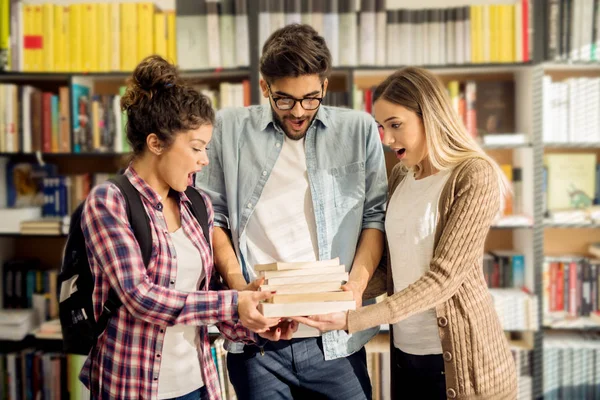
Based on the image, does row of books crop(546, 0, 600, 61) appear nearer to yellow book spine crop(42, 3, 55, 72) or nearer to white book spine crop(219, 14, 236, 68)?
white book spine crop(219, 14, 236, 68)

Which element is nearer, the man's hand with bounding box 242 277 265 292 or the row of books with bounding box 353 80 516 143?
the man's hand with bounding box 242 277 265 292

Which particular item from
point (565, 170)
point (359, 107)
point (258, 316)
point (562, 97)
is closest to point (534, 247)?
point (565, 170)

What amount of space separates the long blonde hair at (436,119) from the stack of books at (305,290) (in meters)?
0.39

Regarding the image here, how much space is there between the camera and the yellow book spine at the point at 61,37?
9.07 ft

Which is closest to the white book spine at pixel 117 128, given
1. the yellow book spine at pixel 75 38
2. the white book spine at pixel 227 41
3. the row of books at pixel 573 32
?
the yellow book spine at pixel 75 38

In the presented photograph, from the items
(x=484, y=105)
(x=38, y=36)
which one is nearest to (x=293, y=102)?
(x=484, y=105)

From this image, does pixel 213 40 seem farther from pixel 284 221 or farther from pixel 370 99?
pixel 284 221

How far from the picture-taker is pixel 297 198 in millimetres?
1484

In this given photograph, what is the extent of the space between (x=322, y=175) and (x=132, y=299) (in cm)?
59

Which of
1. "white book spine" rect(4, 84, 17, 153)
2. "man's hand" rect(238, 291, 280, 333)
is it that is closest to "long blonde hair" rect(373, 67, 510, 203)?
"man's hand" rect(238, 291, 280, 333)

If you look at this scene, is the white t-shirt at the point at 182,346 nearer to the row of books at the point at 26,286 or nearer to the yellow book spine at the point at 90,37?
the yellow book spine at the point at 90,37

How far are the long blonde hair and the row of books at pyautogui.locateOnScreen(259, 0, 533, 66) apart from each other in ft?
4.21

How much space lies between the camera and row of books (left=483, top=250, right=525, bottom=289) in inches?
112

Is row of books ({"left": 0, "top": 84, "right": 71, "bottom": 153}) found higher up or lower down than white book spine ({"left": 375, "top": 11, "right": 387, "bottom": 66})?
lower down
